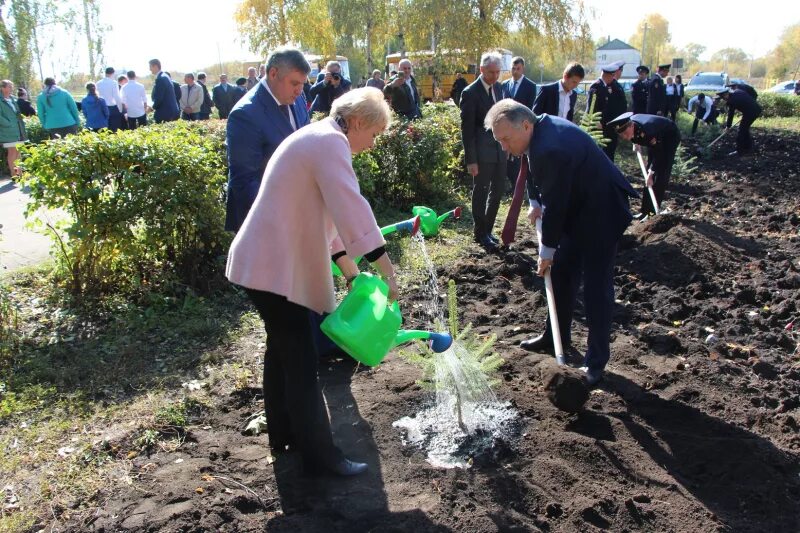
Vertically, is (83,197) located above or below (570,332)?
above

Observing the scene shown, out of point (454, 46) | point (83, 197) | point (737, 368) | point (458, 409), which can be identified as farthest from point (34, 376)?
point (454, 46)

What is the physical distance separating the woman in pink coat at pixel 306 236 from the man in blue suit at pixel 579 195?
3.97ft

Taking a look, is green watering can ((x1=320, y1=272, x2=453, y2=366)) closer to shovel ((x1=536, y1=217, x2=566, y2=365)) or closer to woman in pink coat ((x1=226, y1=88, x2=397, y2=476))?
woman in pink coat ((x1=226, y1=88, x2=397, y2=476))

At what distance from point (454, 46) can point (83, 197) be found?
1837cm

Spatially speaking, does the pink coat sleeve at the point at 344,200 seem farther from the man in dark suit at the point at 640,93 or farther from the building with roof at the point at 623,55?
the building with roof at the point at 623,55

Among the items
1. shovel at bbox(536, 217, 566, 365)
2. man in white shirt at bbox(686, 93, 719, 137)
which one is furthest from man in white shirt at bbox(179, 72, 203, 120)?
man in white shirt at bbox(686, 93, 719, 137)

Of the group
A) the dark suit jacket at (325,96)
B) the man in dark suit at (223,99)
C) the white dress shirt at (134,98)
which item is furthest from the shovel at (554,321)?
the man in dark suit at (223,99)

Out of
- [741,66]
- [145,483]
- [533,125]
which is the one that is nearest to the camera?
[145,483]

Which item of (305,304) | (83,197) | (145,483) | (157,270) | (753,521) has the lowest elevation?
(753,521)

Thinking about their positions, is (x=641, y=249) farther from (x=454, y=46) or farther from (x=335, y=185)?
(x=454, y=46)

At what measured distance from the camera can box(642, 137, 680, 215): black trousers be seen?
7.81 meters

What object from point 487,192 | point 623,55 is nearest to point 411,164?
point 487,192

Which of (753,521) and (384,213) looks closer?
(753,521)

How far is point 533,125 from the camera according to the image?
3814mm
